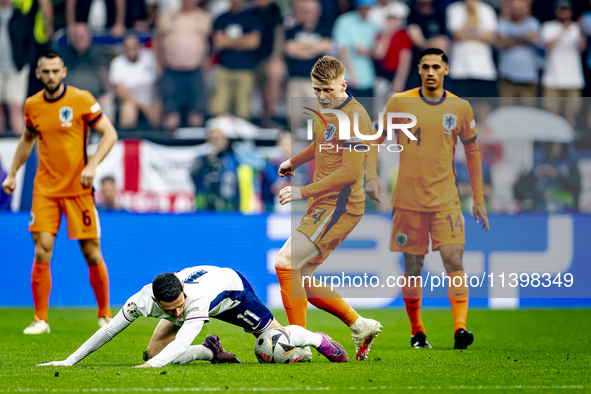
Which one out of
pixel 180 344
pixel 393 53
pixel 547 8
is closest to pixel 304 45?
pixel 393 53

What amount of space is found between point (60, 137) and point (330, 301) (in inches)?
124

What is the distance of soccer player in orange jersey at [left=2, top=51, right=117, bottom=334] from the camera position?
22.8 ft

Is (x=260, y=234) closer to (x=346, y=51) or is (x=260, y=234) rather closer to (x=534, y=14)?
(x=346, y=51)

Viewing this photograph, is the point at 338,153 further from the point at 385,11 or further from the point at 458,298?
the point at 385,11

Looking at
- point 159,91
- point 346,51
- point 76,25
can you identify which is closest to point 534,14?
point 346,51

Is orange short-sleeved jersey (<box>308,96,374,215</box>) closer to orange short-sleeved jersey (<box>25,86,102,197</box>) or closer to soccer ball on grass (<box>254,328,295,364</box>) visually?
soccer ball on grass (<box>254,328,295,364</box>)

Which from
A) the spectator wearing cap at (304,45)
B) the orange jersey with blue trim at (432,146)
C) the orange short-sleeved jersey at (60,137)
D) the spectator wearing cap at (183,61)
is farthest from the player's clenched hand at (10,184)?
the spectator wearing cap at (304,45)

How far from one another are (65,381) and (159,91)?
27.7 ft

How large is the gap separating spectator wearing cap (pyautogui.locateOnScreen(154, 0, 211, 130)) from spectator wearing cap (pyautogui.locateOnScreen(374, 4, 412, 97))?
107 inches

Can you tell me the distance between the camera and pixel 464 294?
20.1 feet

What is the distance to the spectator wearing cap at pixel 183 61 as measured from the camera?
12.0 metres

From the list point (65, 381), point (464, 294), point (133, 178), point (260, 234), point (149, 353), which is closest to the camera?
point (65, 381)

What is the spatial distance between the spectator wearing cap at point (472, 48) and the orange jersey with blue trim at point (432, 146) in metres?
5.74

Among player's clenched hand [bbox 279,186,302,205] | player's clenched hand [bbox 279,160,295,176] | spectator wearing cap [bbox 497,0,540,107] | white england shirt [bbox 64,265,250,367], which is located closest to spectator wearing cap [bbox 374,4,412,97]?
spectator wearing cap [bbox 497,0,540,107]
